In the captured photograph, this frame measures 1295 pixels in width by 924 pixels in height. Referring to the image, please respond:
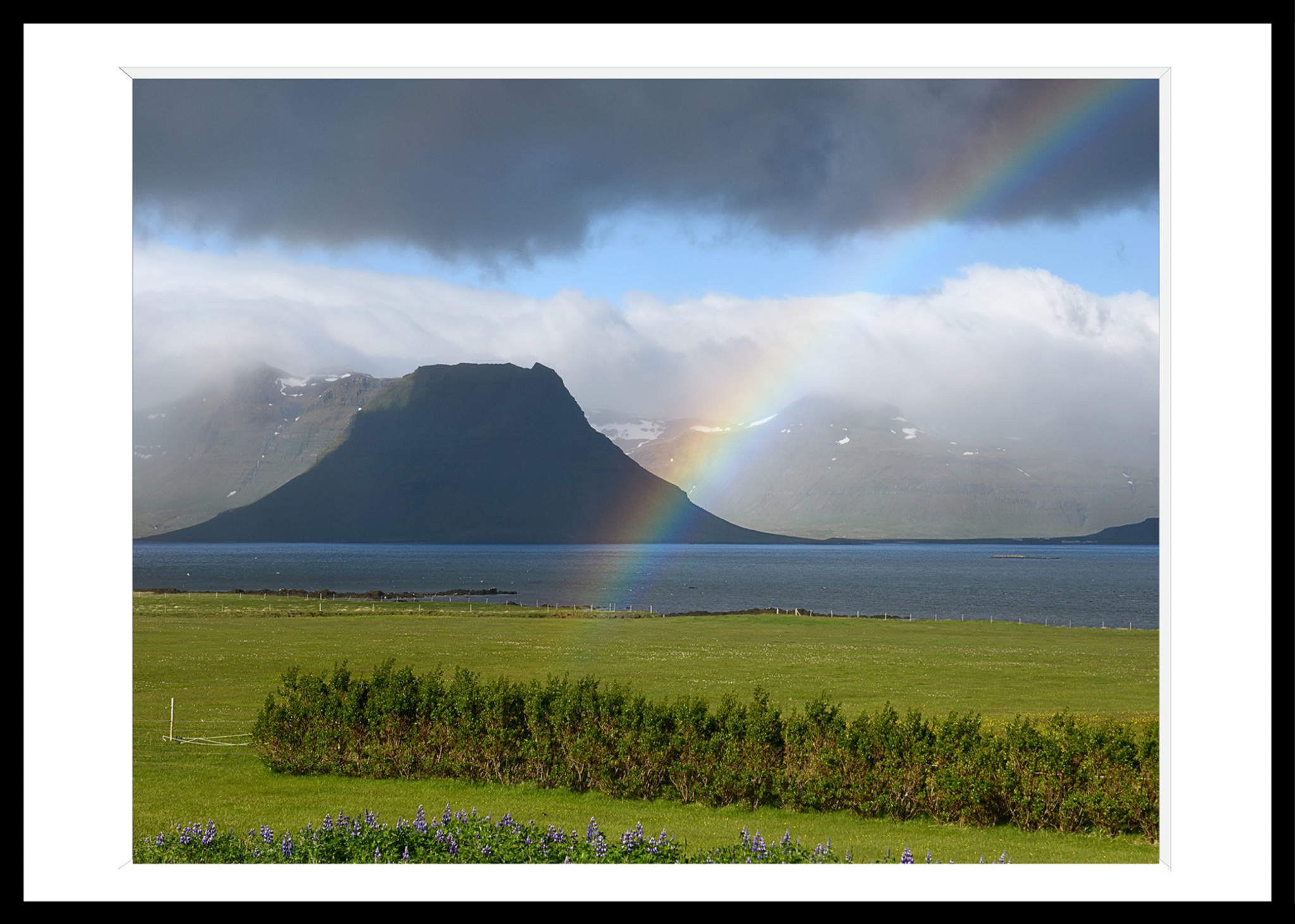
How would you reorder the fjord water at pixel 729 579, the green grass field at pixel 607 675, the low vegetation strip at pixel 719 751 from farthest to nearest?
the fjord water at pixel 729 579, the green grass field at pixel 607 675, the low vegetation strip at pixel 719 751

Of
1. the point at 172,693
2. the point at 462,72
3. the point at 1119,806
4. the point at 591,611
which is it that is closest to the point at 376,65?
the point at 462,72

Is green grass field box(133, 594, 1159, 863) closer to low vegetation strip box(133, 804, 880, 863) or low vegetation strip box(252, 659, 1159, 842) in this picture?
low vegetation strip box(252, 659, 1159, 842)

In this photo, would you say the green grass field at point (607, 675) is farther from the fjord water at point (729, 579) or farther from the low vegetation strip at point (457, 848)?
the fjord water at point (729, 579)

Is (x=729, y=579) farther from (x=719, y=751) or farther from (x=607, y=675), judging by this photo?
(x=719, y=751)

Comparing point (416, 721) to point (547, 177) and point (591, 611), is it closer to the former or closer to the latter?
point (547, 177)

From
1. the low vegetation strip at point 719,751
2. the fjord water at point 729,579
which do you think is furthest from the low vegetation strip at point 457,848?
the fjord water at point 729,579

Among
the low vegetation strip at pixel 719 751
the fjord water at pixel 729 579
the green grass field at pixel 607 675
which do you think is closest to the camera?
the low vegetation strip at pixel 719 751

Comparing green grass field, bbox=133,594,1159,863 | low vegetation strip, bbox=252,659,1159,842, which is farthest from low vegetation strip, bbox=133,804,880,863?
low vegetation strip, bbox=252,659,1159,842
